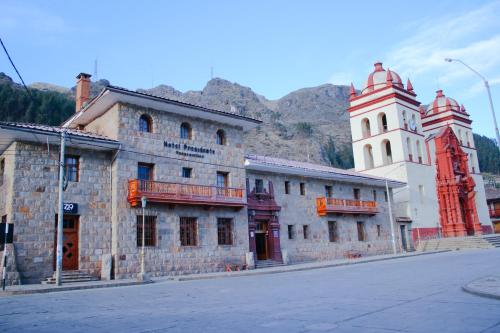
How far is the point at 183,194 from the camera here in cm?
2269

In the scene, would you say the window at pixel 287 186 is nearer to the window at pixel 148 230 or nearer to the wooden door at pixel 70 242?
the window at pixel 148 230

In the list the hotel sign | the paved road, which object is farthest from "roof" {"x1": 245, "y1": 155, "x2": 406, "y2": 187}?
the paved road

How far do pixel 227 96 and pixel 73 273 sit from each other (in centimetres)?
11063

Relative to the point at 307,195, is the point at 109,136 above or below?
above

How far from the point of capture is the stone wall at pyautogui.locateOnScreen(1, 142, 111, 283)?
18.7 metres

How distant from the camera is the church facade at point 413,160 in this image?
145 feet

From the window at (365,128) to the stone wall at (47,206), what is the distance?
33.8 metres

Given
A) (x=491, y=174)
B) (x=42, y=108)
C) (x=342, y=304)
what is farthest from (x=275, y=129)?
(x=342, y=304)

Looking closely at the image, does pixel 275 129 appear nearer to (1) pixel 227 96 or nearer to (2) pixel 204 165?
(1) pixel 227 96

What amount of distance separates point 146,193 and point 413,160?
32934 millimetres

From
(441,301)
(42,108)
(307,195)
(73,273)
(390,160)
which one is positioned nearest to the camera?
(441,301)

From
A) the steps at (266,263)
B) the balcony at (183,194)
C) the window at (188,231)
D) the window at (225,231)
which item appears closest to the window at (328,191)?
the steps at (266,263)

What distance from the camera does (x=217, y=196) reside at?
79.6 feet

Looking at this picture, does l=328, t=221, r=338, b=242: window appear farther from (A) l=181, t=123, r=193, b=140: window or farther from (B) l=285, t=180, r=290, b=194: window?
(A) l=181, t=123, r=193, b=140: window
